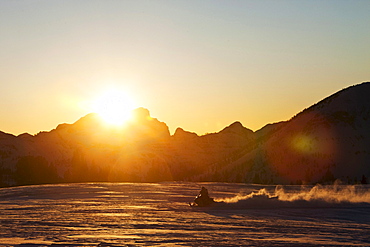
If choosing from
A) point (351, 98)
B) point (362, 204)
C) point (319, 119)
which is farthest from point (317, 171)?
point (362, 204)

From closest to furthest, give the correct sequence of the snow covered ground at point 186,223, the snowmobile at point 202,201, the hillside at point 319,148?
the snow covered ground at point 186,223, the snowmobile at point 202,201, the hillside at point 319,148

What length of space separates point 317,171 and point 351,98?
40.3m

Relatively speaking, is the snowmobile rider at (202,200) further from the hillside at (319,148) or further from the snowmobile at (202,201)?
the hillside at (319,148)

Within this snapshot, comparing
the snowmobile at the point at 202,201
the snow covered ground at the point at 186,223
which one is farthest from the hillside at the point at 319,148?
the snowmobile at the point at 202,201

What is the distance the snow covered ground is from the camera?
28.3 m

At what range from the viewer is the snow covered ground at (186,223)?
2834 cm

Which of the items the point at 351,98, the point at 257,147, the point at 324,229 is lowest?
the point at 324,229

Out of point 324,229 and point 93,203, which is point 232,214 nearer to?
point 324,229

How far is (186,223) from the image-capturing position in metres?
36.1

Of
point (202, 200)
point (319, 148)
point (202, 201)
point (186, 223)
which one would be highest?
point (319, 148)

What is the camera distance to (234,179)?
181250 millimetres

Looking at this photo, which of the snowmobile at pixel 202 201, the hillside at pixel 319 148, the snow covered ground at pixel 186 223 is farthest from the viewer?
the hillside at pixel 319 148

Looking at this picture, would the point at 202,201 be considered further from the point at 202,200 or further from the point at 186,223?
the point at 186,223

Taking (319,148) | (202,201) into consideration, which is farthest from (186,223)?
(319,148)
